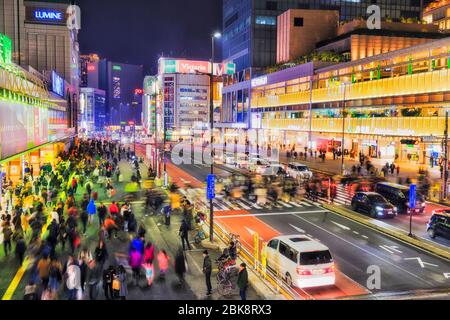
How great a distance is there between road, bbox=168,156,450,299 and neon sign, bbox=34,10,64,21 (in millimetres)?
85486

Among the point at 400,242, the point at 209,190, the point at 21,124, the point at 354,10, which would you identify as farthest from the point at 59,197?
the point at 354,10

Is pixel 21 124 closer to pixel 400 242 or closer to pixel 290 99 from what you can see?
pixel 400 242

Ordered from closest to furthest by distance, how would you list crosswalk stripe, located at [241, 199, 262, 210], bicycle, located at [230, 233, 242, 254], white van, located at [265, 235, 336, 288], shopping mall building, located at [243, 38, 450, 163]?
white van, located at [265, 235, 336, 288] → bicycle, located at [230, 233, 242, 254] → crosswalk stripe, located at [241, 199, 262, 210] → shopping mall building, located at [243, 38, 450, 163]

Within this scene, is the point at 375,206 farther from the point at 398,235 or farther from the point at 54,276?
the point at 54,276

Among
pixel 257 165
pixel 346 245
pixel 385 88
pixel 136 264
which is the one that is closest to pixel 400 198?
pixel 346 245

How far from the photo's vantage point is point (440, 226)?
2231 cm

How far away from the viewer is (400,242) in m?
21.9

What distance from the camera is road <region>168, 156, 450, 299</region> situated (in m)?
16.1

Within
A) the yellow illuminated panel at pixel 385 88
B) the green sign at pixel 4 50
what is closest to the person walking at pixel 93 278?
the green sign at pixel 4 50

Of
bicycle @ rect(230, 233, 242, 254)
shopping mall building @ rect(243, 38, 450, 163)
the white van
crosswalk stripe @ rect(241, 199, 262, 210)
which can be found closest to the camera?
the white van

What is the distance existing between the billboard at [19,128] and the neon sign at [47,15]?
7352cm

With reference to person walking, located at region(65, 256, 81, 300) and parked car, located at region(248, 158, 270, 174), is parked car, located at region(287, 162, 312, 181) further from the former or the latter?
person walking, located at region(65, 256, 81, 300)

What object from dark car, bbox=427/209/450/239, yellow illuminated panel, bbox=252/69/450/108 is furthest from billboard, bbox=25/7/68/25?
dark car, bbox=427/209/450/239
